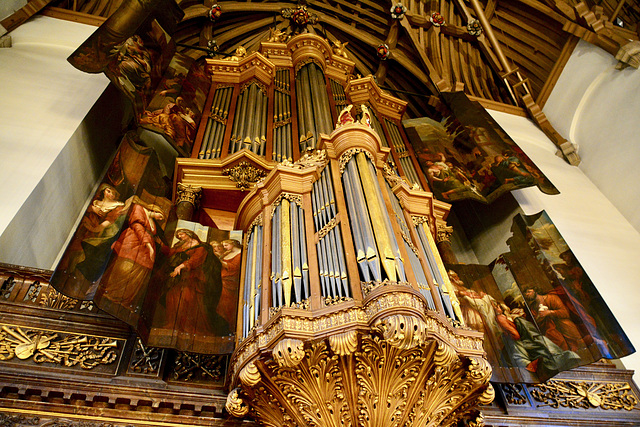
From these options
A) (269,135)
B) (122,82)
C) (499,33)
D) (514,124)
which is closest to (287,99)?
(269,135)

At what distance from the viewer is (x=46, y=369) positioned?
4.37 meters

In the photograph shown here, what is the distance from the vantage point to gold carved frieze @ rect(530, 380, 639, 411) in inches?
227

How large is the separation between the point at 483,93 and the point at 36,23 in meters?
9.85

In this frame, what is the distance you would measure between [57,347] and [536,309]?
5.69 metres

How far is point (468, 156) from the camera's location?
9.81m

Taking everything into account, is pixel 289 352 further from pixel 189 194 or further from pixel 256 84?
pixel 256 84

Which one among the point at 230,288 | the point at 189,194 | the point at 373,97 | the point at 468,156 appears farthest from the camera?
the point at 373,97

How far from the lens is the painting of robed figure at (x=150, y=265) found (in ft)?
15.6

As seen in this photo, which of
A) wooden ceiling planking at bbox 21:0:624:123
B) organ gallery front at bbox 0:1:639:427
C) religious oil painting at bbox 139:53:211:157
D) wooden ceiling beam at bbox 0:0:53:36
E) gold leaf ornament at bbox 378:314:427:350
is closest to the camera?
gold leaf ornament at bbox 378:314:427:350

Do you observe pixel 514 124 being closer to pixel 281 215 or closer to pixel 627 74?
pixel 627 74

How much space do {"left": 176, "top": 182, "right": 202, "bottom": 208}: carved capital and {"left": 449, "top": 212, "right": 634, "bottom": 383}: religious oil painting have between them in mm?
3626

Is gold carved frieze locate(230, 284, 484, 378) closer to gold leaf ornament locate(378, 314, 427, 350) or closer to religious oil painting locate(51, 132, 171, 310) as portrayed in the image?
gold leaf ornament locate(378, 314, 427, 350)

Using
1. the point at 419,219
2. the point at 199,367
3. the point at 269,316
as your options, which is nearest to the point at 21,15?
the point at 199,367

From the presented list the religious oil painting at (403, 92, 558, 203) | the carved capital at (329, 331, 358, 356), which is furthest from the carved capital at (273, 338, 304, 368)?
the religious oil painting at (403, 92, 558, 203)
